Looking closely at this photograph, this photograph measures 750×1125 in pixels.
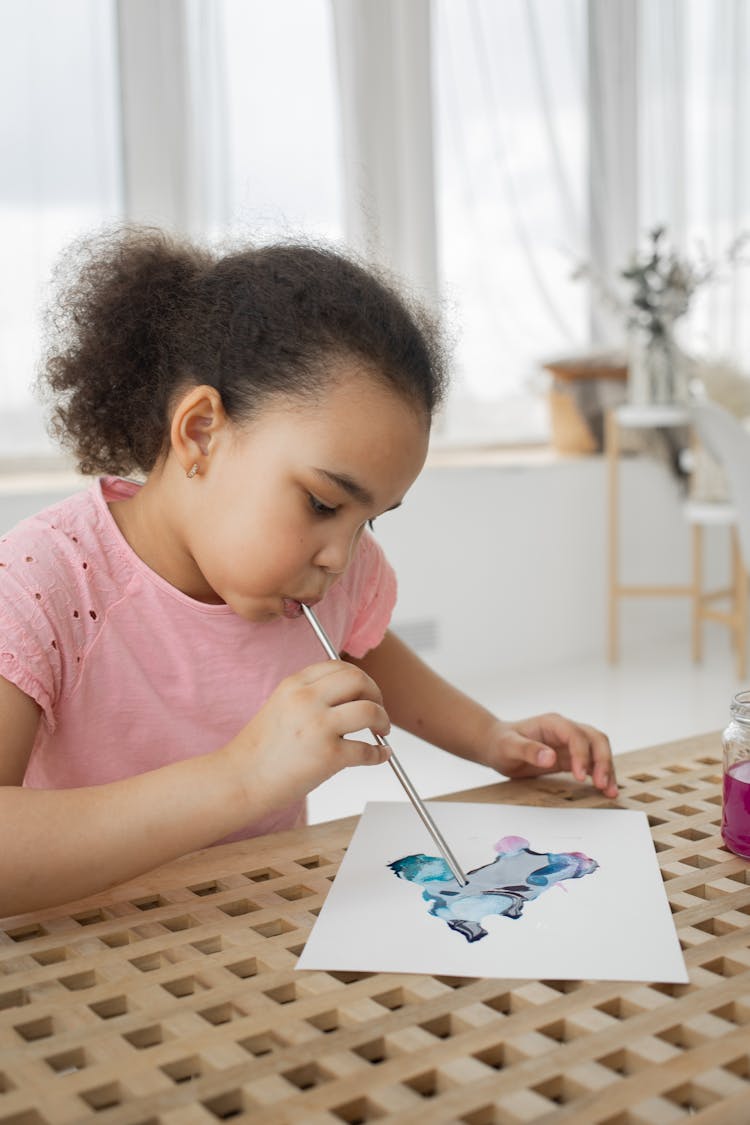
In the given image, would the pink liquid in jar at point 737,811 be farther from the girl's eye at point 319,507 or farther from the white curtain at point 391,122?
the white curtain at point 391,122

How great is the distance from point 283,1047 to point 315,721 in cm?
25

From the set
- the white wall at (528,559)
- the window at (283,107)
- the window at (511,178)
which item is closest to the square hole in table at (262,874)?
the white wall at (528,559)

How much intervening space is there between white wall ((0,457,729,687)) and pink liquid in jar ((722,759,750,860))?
2.63 meters

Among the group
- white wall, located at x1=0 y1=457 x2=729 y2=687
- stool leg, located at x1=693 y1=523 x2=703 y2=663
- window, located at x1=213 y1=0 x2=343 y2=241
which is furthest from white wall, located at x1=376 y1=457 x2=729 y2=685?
window, located at x1=213 y1=0 x2=343 y2=241

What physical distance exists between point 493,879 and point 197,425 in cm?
42

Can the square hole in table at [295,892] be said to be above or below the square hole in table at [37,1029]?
below

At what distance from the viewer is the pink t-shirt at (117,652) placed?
949 millimetres

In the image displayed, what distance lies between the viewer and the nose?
92 centimetres

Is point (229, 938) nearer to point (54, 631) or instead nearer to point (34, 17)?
point (54, 631)

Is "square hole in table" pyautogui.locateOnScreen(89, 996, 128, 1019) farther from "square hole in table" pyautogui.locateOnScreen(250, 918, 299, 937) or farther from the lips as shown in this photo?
the lips

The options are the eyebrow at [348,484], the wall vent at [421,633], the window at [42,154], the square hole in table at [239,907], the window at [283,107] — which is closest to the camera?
the square hole in table at [239,907]

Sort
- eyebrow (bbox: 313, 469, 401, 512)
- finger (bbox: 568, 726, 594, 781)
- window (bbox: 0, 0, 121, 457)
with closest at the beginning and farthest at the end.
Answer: eyebrow (bbox: 313, 469, 401, 512) → finger (bbox: 568, 726, 594, 781) → window (bbox: 0, 0, 121, 457)

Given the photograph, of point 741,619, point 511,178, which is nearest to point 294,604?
point 741,619

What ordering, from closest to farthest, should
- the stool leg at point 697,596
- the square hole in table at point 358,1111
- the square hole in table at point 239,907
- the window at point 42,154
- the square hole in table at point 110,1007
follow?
1. the square hole in table at point 358,1111
2. the square hole in table at point 110,1007
3. the square hole in table at point 239,907
4. the window at point 42,154
5. the stool leg at point 697,596
